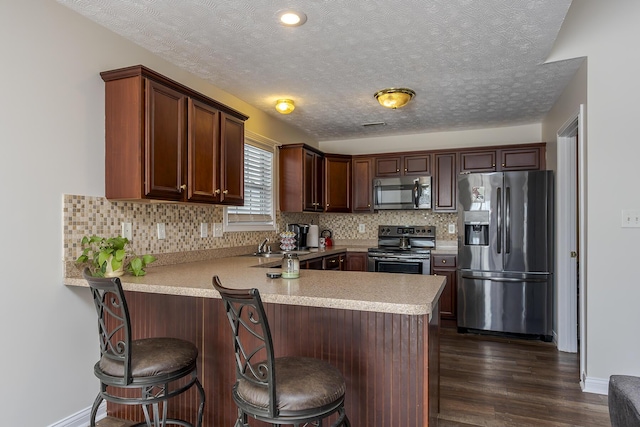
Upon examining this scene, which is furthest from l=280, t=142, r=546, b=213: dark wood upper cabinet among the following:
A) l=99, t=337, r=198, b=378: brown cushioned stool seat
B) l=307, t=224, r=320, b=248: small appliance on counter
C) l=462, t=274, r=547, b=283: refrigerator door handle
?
l=99, t=337, r=198, b=378: brown cushioned stool seat

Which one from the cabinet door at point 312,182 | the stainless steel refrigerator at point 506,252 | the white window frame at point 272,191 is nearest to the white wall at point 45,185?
the white window frame at point 272,191

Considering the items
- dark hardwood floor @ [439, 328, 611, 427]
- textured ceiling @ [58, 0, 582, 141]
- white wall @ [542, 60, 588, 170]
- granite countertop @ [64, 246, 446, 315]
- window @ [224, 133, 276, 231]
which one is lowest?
dark hardwood floor @ [439, 328, 611, 427]

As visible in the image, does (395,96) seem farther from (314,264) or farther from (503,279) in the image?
(503,279)

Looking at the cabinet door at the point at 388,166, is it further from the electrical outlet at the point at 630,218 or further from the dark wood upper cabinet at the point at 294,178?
the electrical outlet at the point at 630,218

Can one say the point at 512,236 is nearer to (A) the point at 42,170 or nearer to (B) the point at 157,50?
(B) the point at 157,50

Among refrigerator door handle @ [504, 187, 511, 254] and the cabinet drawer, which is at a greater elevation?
refrigerator door handle @ [504, 187, 511, 254]

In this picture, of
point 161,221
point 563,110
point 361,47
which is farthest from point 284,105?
point 563,110

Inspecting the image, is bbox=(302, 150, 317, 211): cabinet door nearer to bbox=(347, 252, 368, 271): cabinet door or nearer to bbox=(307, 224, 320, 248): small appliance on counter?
bbox=(307, 224, 320, 248): small appliance on counter

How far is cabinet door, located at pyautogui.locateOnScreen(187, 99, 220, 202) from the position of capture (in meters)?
2.66

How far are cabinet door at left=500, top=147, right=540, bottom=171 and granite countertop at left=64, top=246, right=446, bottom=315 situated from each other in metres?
2.99

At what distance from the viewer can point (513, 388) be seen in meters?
2.88

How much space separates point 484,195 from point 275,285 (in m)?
3.15

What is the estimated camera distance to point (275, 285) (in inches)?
79.0

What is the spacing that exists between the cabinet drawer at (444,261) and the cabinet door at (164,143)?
10.2 feet
